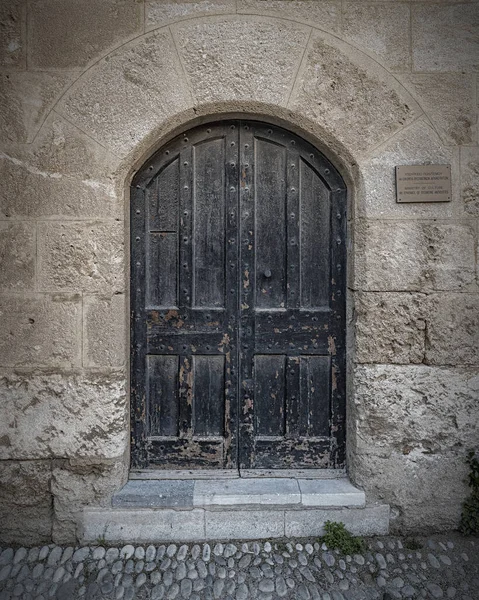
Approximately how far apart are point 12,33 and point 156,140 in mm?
992

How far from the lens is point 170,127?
7.90 feet

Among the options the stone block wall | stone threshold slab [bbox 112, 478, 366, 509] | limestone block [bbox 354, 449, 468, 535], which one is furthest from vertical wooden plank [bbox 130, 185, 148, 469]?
limestone block [bbox 354, 449, 468, 535]

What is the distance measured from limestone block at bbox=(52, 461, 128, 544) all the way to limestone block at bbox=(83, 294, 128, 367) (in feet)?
1.95

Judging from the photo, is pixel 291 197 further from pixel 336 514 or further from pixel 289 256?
pixel 336 514

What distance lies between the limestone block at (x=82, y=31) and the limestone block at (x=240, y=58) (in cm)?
29

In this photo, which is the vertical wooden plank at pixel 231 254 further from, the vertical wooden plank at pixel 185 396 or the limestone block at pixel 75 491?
the limestone block at pixel 75 491

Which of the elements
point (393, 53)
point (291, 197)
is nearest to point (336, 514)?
point (291, 197)

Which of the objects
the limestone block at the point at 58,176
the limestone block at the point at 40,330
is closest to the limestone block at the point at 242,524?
the limestone block at the point at 40,330

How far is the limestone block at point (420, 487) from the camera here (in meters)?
2.41

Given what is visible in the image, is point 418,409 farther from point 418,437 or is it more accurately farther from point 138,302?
point 138,302

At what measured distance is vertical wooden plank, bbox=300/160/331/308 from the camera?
8.48ft

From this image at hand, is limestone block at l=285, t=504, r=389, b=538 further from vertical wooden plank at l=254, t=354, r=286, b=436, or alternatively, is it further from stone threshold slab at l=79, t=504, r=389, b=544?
vertical wooden plank at l=254, t=354, r=286, b=436

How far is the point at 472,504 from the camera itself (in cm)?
240

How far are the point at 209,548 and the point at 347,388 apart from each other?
120cm
